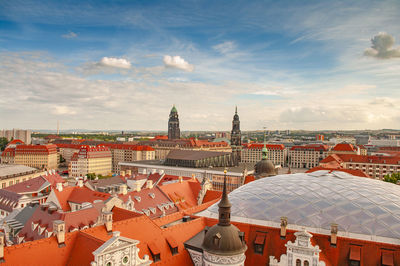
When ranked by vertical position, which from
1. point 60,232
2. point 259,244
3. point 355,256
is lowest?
point 259,244

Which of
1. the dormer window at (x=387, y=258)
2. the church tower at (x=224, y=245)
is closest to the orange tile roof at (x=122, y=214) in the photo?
the church tower at (x=224, y=245)

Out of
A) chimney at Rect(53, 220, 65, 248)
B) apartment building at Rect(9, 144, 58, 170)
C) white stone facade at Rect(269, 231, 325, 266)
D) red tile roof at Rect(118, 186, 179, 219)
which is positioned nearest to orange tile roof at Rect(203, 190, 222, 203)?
red tile roof at Rect(118, 186, 179, 219)

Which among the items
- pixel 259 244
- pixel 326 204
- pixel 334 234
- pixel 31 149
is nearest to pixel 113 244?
pixel 259 244

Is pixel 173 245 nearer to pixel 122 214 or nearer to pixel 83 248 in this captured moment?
pixel 83 248

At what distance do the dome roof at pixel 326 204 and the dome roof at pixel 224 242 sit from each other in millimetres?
9090

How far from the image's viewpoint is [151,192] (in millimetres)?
60781

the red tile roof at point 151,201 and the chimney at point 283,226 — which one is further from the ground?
the chimney at point 283,226

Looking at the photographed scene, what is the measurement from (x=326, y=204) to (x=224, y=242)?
571 inches

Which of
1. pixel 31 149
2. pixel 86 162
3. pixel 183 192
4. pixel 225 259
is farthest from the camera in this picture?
pixel 31 149

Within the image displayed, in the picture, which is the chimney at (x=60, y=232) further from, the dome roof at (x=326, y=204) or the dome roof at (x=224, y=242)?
the dome roof at (x=326, y=204)

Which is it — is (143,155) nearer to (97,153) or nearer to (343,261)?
(97,153)

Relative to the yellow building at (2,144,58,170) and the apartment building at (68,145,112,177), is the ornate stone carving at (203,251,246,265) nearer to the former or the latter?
the apartment building at (68,145,112,177)

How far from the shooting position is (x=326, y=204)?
34219 millimetres

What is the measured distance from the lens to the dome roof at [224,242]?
25750 millimetres
